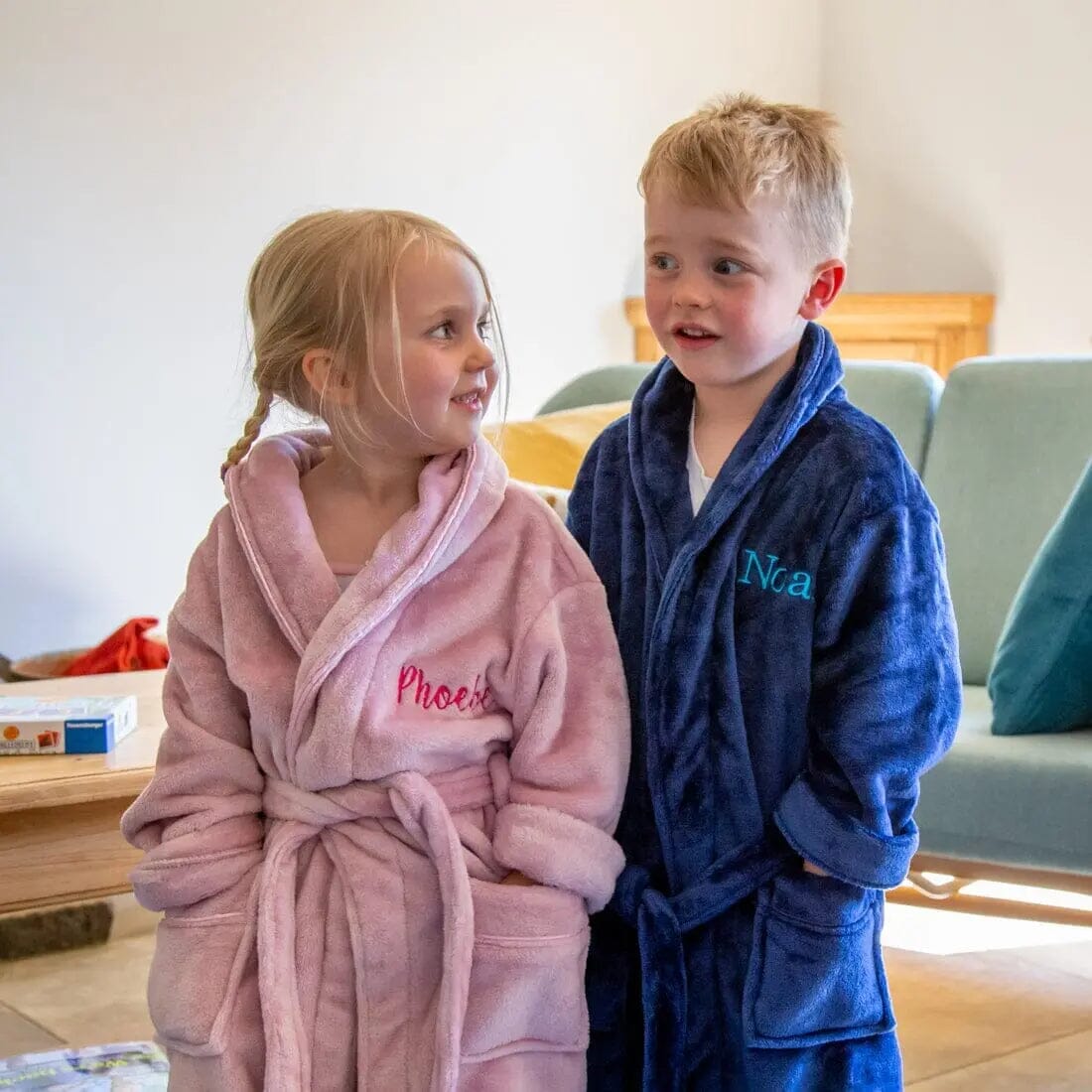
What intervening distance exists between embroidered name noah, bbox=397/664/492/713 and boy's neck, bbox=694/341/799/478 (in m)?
0.31

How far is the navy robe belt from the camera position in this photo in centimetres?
140

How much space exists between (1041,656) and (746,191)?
1100 mm

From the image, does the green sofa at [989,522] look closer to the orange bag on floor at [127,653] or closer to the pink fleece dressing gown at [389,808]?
the pink fleece dressing gown at [389,808]

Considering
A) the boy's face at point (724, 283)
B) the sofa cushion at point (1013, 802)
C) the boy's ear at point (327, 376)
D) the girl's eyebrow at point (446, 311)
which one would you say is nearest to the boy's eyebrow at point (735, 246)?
the boy's face at point (724, 283)

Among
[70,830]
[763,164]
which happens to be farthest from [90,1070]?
[763,164]

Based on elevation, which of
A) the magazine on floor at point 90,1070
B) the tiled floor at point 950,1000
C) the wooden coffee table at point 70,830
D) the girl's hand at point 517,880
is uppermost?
the girl's hand at point 517,880

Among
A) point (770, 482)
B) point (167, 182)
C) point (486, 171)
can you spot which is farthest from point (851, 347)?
point (770, 482)

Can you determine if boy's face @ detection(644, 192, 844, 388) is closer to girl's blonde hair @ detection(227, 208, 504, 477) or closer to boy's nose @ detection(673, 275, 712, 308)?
boy's nose @ detection(673, 275, 712, 308)

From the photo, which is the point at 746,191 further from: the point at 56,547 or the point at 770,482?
the point at 56,547

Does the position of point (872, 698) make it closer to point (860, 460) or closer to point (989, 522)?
point (860, 460)

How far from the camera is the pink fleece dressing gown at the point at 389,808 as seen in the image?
1318mm

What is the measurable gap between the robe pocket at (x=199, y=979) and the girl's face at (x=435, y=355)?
44 cm

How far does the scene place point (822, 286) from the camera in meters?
1.45

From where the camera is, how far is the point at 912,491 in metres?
1.39
